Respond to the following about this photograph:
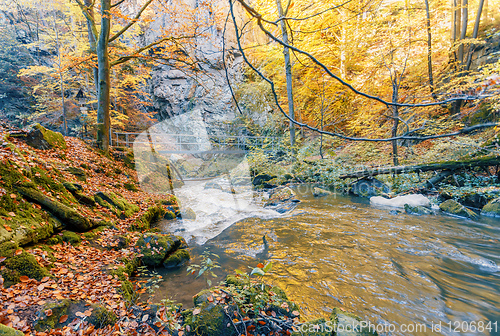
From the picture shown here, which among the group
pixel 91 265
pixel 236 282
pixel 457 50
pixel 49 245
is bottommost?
pixel 236 282

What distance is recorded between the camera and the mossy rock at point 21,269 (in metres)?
2.12

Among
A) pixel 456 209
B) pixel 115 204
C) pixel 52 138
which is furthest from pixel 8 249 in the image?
pixel 456 209

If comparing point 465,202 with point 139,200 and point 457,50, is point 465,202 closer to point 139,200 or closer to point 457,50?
point 457,50

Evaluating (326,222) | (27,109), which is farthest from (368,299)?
(27,109)

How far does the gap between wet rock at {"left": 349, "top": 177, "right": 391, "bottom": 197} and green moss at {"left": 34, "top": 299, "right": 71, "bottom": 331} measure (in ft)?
26.5

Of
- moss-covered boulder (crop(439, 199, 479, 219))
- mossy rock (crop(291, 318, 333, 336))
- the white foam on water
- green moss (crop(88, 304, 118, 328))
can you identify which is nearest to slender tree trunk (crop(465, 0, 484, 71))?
moss-covered boulder (crop(439, 199, 479, 219))

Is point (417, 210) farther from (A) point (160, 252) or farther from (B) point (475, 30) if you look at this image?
(B) point (475, 30)

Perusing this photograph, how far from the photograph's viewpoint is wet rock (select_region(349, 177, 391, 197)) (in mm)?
7406

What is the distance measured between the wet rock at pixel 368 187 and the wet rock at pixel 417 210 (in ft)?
5.14

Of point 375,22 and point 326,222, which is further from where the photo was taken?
point 375,22

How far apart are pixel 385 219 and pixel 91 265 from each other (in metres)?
6.02

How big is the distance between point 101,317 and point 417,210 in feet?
22.3

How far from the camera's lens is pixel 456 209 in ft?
17.1

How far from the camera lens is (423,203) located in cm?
581
